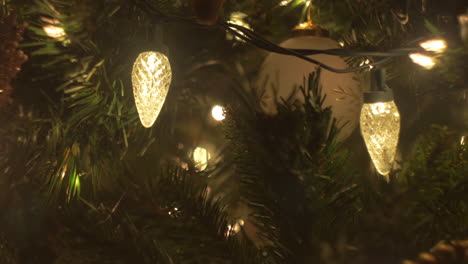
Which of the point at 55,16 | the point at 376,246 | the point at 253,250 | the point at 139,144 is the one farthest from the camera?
the point at 139,144

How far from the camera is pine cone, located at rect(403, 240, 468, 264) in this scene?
0.26 m

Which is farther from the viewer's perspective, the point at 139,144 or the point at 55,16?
the point at 139,144

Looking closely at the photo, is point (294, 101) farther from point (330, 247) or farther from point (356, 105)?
point (356, 105)

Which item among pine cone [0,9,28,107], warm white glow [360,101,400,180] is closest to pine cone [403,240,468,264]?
warm white glow [360,101,400,180]

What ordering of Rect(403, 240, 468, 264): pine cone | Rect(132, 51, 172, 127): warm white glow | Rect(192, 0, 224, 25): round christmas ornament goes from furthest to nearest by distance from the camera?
Answer: Rect(132, 51, 172, 127): warm white glow < Rect(192, 0, 224, 25): round christmas ornament < Rect(403, 240, 468, 264): pine cone

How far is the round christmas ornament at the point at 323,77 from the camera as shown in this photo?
0.58 meters

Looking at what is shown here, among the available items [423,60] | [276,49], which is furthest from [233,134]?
[423,60]

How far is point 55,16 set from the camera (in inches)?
21.8

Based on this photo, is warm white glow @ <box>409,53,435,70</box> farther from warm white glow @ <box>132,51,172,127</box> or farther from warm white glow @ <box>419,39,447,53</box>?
warm white glow @ <box>132,51,172,127</box>

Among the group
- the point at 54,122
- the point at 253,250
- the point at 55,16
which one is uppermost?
the point at 55,16

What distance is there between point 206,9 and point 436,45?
291 mm

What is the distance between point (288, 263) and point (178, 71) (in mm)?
501

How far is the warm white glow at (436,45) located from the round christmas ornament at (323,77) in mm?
117

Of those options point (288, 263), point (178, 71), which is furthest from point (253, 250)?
point (178, 71)
